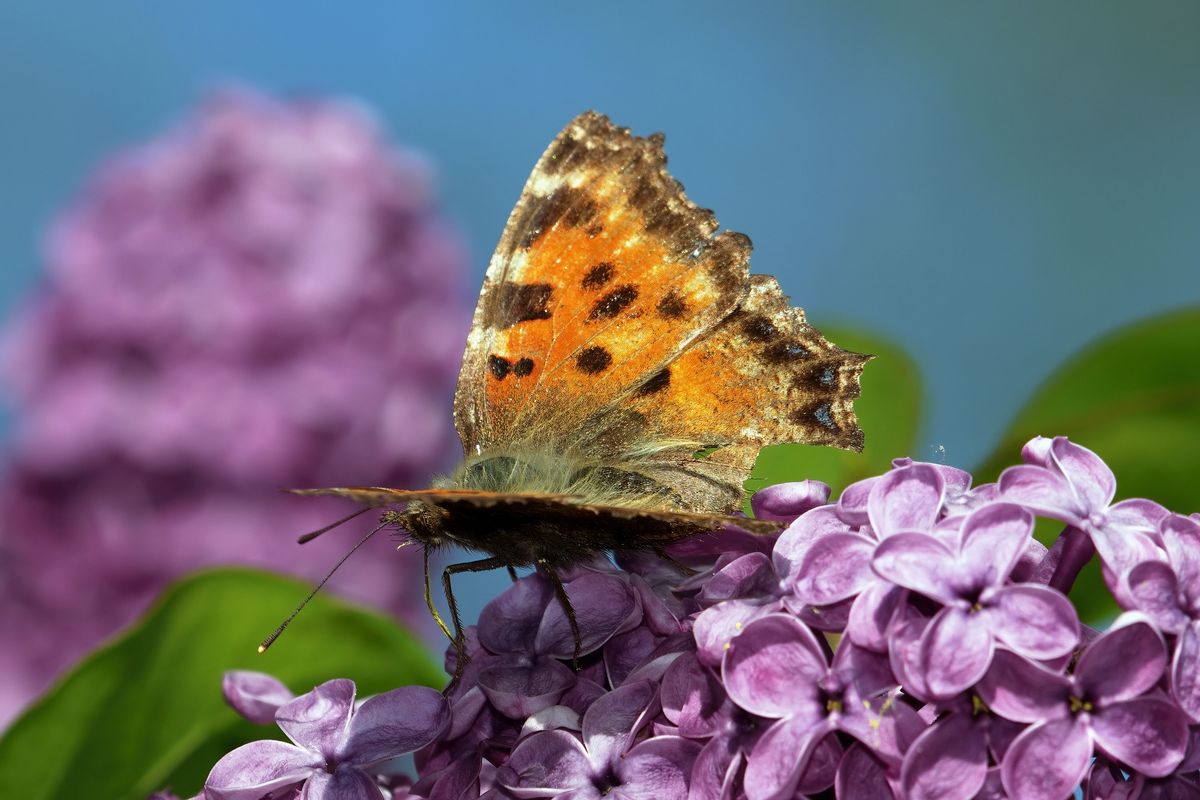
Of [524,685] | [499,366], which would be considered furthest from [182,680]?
[524,685]

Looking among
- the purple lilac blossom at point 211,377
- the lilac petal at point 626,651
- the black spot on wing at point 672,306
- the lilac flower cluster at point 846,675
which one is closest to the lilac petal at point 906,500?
the lilac flower cluster at point 846,675

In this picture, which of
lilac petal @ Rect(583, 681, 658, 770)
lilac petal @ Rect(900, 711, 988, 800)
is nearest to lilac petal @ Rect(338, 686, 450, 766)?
lilac petal @ Rect(583, 681, 658, 770)

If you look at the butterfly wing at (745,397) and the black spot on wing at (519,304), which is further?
the black spot on wing at (519,304)

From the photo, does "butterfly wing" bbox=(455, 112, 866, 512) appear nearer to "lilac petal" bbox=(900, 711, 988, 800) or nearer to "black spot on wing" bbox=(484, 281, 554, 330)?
"black spot on wing" bbox=(484, 281, 554, 330)

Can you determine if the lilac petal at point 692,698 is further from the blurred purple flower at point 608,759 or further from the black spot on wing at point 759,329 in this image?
the black spot on wing at point 759,329

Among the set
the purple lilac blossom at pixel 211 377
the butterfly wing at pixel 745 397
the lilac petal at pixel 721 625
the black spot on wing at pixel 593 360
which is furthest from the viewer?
the purple lilac blossom at pixel 211 377

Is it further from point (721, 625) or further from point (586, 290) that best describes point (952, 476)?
point (586, 290)
